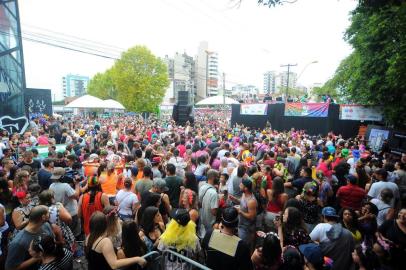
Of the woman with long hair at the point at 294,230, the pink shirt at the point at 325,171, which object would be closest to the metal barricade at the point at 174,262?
the woman with long hair at the point at 294,230

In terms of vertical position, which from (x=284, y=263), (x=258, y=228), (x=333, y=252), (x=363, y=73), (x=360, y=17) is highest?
(x=360, y=17)

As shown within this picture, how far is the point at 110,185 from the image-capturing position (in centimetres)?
546

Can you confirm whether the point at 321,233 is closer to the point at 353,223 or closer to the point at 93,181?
Answer: the point at 353,223

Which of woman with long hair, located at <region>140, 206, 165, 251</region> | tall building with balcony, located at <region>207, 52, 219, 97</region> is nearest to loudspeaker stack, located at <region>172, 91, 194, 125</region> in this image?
woman with long hair, located at <region>140, 206, 165, 251</region>

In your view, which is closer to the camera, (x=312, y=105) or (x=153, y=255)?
(x=153, y=255)

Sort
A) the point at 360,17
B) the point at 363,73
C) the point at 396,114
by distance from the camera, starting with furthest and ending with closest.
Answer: the point at 360,17
the point at 363,73
the point at 396,114

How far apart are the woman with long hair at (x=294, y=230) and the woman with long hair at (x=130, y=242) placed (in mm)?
1652

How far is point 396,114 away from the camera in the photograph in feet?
40.2

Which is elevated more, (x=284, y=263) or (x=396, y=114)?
(x=396, y=114)

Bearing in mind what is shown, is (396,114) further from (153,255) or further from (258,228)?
(153,255)

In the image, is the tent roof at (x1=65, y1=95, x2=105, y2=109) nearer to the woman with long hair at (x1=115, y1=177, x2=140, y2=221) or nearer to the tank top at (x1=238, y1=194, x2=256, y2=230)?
the woman with long hair at (x1=115, y1=177, x2=140, y2=221)

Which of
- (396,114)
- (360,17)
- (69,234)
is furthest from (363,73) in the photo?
(69,234)

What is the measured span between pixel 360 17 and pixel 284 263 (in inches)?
674

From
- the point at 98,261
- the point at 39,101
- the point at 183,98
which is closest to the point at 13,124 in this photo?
the point at 39,101
